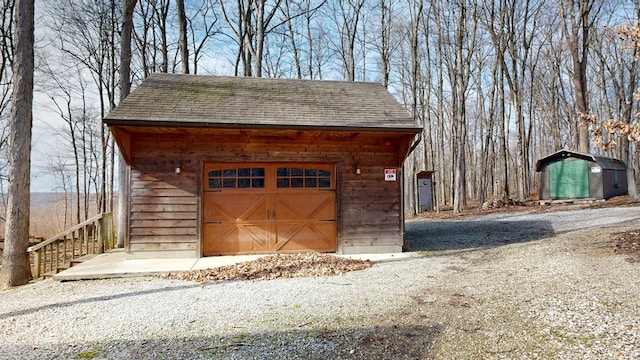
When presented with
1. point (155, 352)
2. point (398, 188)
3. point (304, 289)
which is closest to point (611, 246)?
point (398, 188)

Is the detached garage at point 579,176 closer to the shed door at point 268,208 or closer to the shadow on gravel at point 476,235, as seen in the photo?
the shadow on gravel at point 476,235

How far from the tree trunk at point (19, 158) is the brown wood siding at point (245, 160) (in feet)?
6.16

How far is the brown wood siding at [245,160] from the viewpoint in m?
7.16

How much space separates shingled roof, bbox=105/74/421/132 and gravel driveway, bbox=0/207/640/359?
311 centimetres

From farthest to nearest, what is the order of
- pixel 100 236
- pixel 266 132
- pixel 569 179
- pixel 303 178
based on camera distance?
A: pixel 569 179
pixel 100 236
pixel 303 178
pixel 266 132

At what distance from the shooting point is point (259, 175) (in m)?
7.64

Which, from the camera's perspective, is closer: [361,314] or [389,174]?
[361,314]

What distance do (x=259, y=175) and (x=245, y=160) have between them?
1.52 feet

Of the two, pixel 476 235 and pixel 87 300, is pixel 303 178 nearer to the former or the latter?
pixel 87 300

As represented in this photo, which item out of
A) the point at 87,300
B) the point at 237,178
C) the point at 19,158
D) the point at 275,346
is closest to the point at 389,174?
the point at 237,178

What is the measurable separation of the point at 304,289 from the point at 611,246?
6.09 metres

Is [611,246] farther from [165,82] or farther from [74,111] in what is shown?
[74,111]

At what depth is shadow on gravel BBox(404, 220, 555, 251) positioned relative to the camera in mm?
8383

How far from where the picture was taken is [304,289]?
5.17 meters
